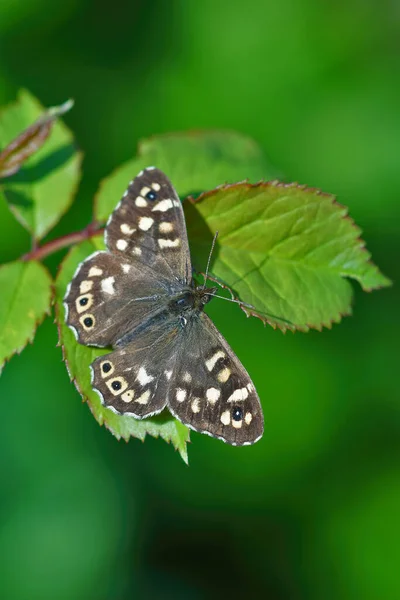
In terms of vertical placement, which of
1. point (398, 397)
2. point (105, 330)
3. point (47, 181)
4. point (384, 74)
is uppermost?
point (47, 181)

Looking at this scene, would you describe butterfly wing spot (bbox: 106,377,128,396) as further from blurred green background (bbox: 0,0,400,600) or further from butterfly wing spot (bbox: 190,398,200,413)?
blurred green background (bbox: 0,0,400,600)

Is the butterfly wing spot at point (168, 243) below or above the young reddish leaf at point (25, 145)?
below

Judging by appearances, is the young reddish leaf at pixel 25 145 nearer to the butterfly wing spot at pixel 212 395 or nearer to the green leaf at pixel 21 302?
the green leaf at pixel 21 302

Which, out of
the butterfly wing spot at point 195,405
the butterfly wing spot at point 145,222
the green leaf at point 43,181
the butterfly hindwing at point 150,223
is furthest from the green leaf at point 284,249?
the green leaf at point 43,181

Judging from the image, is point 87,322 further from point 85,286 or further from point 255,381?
point 255,381

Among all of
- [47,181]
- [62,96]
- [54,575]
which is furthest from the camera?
[62,96]

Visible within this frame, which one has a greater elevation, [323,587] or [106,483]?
[106,483]

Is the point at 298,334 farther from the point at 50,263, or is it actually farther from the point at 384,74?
the point at 384,74

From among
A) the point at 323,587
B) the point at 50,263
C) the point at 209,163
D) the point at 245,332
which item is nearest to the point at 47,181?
the point at 209,163

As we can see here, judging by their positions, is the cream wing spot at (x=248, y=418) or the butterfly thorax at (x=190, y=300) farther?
the butterfly thorax at (x=190, y=300)
